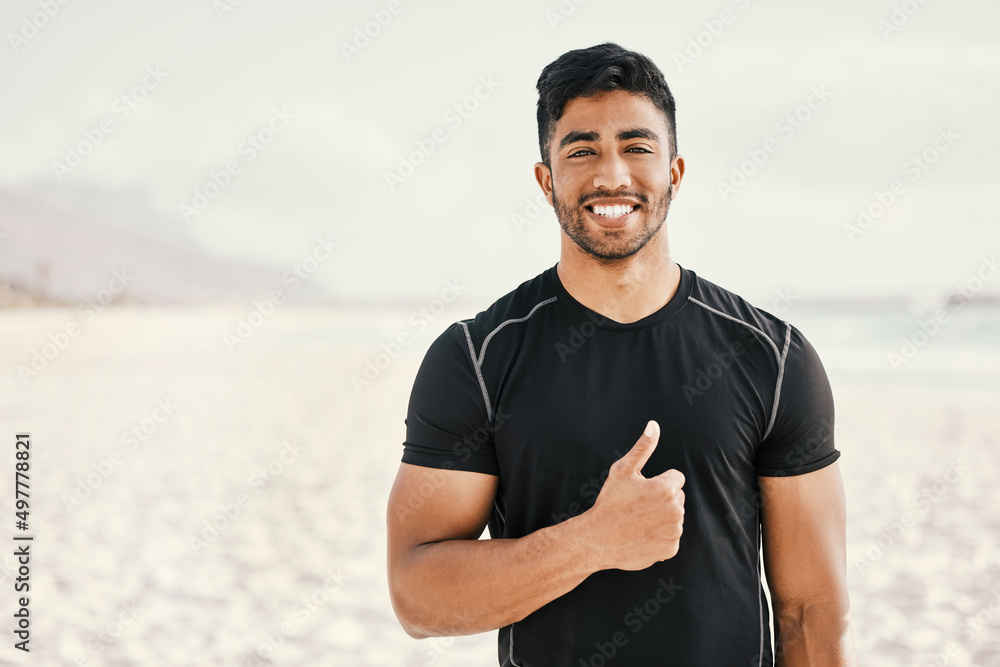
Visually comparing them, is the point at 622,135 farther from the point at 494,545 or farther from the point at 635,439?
the point at 494,545

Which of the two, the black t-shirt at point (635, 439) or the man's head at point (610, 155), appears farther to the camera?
the man's head at point (610, 155)

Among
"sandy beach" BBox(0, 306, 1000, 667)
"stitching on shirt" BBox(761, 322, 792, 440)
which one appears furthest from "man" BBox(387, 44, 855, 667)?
"sandy beach" BBox(0, 306, 1000, 667)

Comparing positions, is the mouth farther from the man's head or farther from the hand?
the hand

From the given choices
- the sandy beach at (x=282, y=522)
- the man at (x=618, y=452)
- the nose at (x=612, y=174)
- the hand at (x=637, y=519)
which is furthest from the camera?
the sandy beach at (x=282, y=522)

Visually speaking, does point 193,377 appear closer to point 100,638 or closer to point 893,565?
point 100,638

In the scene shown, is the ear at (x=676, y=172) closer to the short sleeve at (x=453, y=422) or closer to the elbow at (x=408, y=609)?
the short sleeve at (x=453, y=422)

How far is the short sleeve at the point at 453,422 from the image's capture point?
1.75 metres

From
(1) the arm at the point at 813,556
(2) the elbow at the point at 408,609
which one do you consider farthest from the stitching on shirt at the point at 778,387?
(2) the elbow at the point at 408,609

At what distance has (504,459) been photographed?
1.75 metres

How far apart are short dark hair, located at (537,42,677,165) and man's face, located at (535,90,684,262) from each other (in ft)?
0.08

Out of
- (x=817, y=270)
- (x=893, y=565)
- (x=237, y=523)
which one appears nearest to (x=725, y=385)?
(x=893, y=565)

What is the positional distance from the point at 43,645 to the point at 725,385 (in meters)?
4.31

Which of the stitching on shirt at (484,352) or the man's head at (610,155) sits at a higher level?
the man's head at (610,155)

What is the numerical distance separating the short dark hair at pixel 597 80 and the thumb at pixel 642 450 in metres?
0.76
